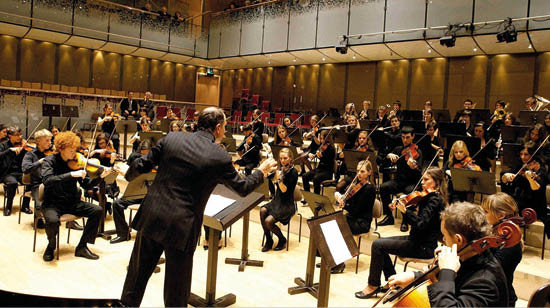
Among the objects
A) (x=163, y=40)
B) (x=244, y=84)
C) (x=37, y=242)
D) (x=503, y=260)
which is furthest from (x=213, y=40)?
(x=503, y=260)

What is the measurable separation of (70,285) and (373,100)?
11.7 meters

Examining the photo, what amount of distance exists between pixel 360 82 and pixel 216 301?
11.8 metres

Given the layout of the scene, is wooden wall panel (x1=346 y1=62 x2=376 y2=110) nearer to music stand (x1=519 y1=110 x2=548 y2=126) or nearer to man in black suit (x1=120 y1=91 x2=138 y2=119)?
music stand (x1=519 y1=110 x2=548 y2=126)

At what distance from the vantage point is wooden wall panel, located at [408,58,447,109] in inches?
489

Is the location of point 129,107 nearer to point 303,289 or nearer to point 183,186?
point 303,289

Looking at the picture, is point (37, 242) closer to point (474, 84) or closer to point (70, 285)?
point (70, 285)

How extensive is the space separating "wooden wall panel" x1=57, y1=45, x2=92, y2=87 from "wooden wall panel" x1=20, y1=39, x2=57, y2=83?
267 millimetres

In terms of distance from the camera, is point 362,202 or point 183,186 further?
point 362,202

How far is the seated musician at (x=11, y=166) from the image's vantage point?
20.0 ft

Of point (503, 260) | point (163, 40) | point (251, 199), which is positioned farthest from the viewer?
point (163, 40)

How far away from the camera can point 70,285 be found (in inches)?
152

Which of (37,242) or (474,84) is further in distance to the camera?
(474,84)

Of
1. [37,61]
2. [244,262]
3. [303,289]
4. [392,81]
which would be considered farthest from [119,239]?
[37,61]

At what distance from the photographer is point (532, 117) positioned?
725 centimetres
